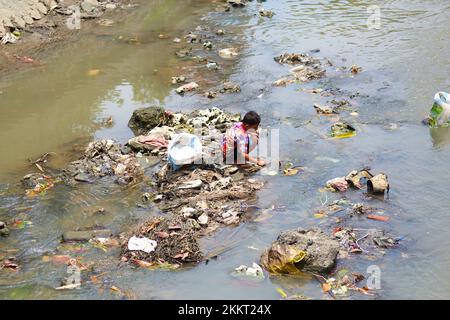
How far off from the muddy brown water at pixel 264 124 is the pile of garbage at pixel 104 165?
24cm

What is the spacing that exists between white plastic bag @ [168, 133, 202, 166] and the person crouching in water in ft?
1.25

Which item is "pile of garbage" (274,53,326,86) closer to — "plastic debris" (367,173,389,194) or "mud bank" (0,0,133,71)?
"plastic debris" (367,173,389,194)

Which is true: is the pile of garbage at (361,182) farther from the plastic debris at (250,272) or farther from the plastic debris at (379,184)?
the plastic debris at (250,272)

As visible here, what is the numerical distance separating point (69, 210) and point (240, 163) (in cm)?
224

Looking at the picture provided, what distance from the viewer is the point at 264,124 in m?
8.16

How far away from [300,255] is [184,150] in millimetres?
2508

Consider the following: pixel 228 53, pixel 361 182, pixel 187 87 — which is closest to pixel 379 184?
pixel 361 182

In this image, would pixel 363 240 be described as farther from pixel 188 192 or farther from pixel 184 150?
pixel 184 150

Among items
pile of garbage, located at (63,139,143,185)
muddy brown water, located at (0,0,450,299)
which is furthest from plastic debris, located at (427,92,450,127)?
pile of garbage, located at (63,139,143,185)

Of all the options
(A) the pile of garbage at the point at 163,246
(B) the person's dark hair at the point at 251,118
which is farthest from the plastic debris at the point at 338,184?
(A) the pile of garbage at the point at 163,246

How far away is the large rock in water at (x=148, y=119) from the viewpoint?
26.9ft
